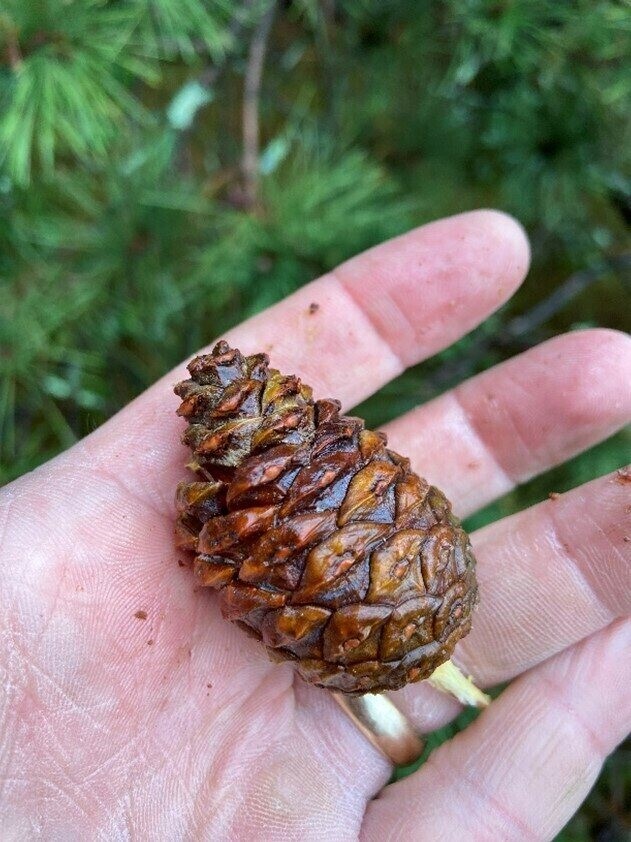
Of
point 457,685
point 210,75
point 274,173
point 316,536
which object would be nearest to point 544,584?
point 457,685

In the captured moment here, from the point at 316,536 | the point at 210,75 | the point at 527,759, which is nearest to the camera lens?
the point at 316,536

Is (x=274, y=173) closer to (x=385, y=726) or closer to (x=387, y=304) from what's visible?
(x=387, y=304)

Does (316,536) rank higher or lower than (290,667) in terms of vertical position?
higher

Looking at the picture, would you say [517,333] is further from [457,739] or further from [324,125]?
[457,739]

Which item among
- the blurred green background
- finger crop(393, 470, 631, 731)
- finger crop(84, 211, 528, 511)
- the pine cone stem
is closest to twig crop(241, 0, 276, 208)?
the blurred green background

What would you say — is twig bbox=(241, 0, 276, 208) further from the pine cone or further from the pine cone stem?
the pine cone stem

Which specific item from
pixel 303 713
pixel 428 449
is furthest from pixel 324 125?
pixel 303 713
